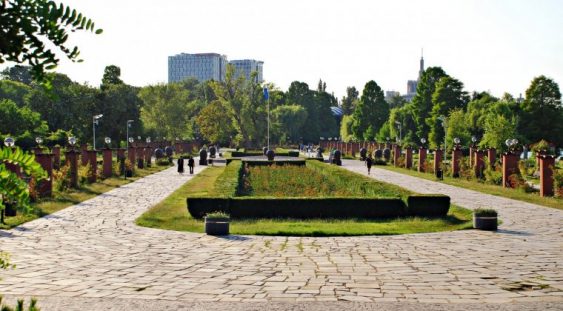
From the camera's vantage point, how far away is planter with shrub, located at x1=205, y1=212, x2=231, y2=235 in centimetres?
1675

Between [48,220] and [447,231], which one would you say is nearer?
[447,231]

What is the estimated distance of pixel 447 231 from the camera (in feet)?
57.9

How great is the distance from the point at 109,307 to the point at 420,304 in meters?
5.10

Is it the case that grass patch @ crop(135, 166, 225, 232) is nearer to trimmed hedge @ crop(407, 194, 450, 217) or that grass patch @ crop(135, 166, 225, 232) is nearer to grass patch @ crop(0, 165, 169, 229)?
grass patch @ crop(0, 165, 169, 229)

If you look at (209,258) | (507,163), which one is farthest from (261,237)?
(507,163)

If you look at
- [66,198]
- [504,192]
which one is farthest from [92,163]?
[504,192]

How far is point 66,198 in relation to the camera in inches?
1034

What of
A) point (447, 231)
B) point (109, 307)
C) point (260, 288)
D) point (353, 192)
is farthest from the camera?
point (353, 192)

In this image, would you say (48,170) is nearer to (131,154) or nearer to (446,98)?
(131,154)

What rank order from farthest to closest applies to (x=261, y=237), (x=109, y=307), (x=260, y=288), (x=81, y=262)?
(x=261, y=237)
(x=81, y=262)
(x=260, y=288)
(x=109, y=307)

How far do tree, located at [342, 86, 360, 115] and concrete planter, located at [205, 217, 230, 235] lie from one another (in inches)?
5484

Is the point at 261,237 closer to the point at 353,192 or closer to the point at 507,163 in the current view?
the point at 353,192

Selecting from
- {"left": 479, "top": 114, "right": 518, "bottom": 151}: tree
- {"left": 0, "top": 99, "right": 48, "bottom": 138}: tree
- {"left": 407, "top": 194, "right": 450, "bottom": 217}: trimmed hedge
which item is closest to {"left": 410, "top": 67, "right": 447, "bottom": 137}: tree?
{"left": 479, "top": 114, "right": 518, "bottom": 151}: tree

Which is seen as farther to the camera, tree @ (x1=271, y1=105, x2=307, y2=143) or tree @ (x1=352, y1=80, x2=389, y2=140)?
tree @ (x1=271, y1=105, x2=307, y2=143)
